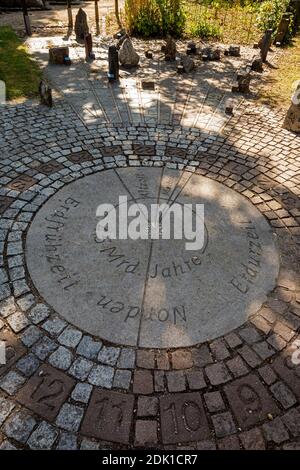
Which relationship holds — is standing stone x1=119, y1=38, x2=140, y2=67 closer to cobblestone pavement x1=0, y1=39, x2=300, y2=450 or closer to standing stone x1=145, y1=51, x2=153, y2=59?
standing stone x1=145, y1=51, x2=153, y2=59

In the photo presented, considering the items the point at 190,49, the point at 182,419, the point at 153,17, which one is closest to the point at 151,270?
the point at 182,419

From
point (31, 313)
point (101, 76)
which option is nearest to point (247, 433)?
point (31, 313)

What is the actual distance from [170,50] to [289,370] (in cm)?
999

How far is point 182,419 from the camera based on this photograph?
3.13 meters

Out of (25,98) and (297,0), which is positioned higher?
(297,0)

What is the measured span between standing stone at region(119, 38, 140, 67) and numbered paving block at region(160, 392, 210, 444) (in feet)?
30.8

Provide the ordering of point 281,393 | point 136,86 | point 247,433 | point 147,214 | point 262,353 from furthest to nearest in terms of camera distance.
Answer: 1. point 136,86
2. point 147,214
3. point 262,353
4. point 281,393
5. point 247,433

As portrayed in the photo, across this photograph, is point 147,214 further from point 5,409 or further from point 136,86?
point 136,86

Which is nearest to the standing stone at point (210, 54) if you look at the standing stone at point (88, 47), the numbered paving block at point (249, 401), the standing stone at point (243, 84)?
the standing stone at point (243, 84)

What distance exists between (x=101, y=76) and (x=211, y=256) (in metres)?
6.96

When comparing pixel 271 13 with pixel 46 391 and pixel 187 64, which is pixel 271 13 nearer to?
pixel 187 64

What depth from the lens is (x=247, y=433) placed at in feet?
10.1

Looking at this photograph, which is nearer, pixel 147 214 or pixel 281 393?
pixel 281 393

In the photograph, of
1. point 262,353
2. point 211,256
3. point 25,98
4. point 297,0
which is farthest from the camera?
point 297,0
